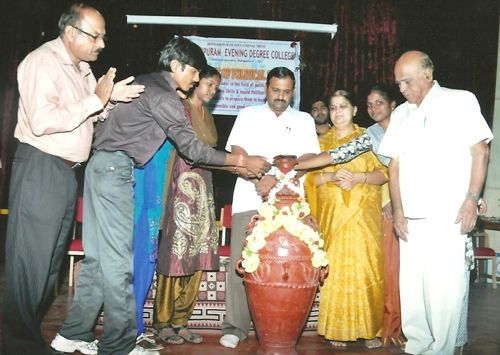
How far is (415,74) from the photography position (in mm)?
3027

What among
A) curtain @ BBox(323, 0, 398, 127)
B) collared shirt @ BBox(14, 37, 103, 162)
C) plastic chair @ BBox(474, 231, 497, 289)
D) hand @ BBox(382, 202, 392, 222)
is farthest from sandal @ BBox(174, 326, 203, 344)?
curtain @ BBox(323, 0, 398, 127)

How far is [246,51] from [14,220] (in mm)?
3959

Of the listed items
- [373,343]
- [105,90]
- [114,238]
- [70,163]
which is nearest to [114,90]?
[105,90]

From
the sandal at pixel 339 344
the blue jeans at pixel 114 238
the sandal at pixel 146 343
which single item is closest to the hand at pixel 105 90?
the blue jeans at pixel 114 238

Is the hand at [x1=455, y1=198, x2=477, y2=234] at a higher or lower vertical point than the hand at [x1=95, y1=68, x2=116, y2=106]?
lower

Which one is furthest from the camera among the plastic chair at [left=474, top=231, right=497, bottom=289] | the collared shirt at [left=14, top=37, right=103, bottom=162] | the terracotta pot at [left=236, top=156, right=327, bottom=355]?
the plastic chair at [left=474, top=231, right=497, bottom=289]

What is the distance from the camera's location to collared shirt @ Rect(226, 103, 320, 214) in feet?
11.3

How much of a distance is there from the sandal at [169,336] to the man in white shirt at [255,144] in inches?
10.5

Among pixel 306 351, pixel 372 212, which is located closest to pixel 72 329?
pixel 306 351

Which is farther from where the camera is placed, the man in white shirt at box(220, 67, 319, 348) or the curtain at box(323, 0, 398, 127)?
the curtain at box(323, 0, 398, 127)

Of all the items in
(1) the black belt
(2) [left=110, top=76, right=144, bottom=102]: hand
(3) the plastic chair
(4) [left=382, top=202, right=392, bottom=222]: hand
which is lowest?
(3) the plastic chair

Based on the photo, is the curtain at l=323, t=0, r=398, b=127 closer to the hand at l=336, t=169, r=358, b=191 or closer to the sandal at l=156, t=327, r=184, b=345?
the hand at l=336, t=169, r=358, b=191

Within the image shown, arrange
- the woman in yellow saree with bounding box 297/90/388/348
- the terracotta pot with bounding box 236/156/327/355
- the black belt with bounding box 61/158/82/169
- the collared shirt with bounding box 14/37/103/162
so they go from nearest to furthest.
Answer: the collared shirt with bounding box 14/37/103/162, the black belt with bounding box 61/158/82/169, the terracotta pot with bounding box 236/156/327/355, the woman in yellow saree with bounding box 297/90/388/348

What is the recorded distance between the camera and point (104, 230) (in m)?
2.72
